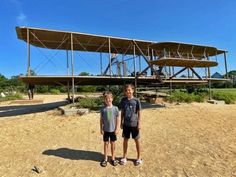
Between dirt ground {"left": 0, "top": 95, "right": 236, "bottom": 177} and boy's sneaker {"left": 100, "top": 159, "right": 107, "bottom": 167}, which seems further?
boy's sneaker {"left": 100, "top": 159, "right": 107, "bottom": 167}

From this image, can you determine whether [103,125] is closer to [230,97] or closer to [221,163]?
[221,163]

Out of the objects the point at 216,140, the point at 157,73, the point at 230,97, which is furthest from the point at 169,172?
the point at 230,97

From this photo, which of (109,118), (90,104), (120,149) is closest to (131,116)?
(109,118)

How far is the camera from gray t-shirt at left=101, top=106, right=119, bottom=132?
210 inches

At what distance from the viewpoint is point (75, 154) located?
614cm

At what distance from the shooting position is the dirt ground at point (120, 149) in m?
5.04

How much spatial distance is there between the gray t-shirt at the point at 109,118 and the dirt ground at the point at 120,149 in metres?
0.86

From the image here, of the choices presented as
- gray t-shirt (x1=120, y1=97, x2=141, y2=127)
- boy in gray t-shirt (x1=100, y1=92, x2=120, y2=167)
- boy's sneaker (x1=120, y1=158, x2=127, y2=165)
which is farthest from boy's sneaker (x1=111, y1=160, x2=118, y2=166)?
gray t-shirt (x1=120, y1=97, x2=141, y2=127)

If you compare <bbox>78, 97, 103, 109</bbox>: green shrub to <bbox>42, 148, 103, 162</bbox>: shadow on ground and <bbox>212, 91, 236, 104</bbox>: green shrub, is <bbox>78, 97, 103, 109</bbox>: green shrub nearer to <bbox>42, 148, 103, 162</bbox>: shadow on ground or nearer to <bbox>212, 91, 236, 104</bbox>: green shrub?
<bbox>42, 148, 103, 162</bbox>: shadow on ground

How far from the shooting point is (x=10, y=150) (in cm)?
674

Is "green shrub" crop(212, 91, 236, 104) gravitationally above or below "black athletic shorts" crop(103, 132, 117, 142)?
above

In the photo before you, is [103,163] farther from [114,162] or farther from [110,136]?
[110,136]

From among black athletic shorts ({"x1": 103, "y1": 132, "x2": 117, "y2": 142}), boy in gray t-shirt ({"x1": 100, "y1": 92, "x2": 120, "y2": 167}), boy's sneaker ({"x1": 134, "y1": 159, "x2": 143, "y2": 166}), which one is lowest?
boy's sneaker ({"x1": 134, "y1": 159, "x2": 143, "y2": 166})

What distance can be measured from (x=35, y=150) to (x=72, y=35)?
9249 mm
